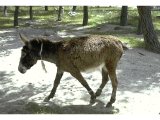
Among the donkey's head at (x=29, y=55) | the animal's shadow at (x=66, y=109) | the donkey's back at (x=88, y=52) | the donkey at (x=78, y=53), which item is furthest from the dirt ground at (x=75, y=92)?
the donkey's back at (x=88, y=52)

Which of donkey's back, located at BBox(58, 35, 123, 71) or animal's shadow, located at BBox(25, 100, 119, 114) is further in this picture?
donkey's back, located at BBox(58, 35, 123, 71)

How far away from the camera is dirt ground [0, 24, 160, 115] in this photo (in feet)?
42.8

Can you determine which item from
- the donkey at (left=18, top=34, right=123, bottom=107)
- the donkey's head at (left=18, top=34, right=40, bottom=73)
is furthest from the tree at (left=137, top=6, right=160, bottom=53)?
the donkey's head at (left=18, top=34, right=40, bottom=73)

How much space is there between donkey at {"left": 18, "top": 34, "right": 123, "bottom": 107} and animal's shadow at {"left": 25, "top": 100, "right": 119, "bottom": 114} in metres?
0.35

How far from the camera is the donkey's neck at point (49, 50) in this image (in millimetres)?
13453

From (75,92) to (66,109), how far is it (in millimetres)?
2128

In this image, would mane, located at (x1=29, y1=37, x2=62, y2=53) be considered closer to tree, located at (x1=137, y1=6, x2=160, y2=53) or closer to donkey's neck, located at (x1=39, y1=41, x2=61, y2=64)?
donkey's neck, located at (x1=39, y1=41, x2=61, y2=64)

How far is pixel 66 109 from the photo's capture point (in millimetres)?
13008

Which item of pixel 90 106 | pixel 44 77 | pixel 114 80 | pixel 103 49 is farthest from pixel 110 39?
pixel 44 77

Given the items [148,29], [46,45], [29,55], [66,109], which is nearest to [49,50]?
[46,45]

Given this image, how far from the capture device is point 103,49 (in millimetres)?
13133

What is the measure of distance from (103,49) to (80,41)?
31.0 inches

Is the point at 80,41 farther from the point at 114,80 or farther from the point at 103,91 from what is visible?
the point at 103,91

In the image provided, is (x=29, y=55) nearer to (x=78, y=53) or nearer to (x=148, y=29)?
(x=78, y=53)
